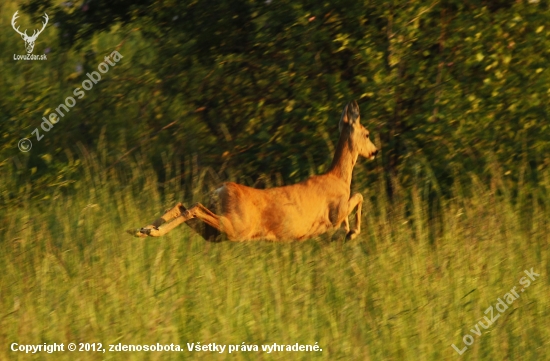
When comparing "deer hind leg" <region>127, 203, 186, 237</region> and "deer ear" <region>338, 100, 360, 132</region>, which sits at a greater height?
"deer hind leg" <region>127, 203, 186, 237</region>

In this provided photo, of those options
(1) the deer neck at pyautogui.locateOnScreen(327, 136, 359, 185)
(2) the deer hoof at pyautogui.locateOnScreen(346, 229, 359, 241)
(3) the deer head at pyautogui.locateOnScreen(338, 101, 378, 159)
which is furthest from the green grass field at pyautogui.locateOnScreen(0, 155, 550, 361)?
(3) the deer head at pyautogui.locateOnScreen(338, 101, 378, 159)

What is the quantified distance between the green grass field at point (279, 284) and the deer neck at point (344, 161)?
0.52 meters

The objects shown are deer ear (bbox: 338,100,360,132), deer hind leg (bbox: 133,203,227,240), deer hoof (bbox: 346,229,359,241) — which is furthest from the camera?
deer ear (bbox: 338,100,360,132)

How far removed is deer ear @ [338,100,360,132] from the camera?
8125 millimetres

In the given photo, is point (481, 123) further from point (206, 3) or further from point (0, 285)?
point (0, 285)

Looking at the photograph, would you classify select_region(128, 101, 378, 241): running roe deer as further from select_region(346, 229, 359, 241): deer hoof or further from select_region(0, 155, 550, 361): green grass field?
select_region(0, 155, 550, 361): green grass field

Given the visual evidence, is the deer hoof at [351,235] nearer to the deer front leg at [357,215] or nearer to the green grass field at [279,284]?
the deer front leg at [357,215]

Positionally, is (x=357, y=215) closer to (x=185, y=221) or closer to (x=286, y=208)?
(x=286, y=208)

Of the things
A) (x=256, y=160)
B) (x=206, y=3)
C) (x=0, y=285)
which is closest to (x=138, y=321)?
(x=0, y=285)

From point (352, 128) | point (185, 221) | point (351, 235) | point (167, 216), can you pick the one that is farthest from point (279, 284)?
point (352, 128)

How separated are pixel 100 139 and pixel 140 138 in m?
0.41

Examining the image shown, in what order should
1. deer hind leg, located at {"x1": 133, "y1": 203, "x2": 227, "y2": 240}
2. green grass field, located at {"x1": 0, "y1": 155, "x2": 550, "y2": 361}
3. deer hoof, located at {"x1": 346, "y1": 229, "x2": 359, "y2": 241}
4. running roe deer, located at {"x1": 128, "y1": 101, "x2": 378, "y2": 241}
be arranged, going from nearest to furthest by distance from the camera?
1. green grass field, located at {"x1": 0, "y1": 155, "x2": 550, "y2": 361}
2. deer hind leg, located at {"x1": 133, "y1": 203, "x2": 227, "y2": 240}
3. running roe deer, located at {"x1": 128, "y1": 101, "x2": 378, "y2": 241}
4. deer hoof, located at {"x1": 346, "y1": 229, "x2": 359, "y2": 241}

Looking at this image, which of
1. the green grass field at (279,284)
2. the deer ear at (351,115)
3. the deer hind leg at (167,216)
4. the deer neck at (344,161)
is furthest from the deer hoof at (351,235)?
the deer hind leg at (167,216)

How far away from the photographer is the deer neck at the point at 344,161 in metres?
8.08
